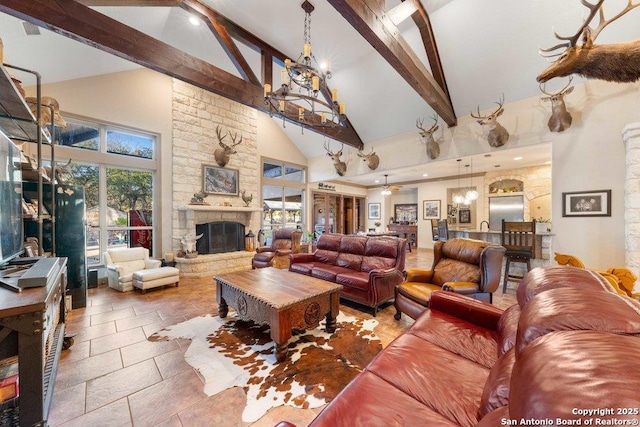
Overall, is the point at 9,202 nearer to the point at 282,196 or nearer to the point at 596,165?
the point at 282,196

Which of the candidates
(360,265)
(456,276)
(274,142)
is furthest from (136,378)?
(274,142)

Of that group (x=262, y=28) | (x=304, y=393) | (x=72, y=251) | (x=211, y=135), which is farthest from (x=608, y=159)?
(x=72, y=251)

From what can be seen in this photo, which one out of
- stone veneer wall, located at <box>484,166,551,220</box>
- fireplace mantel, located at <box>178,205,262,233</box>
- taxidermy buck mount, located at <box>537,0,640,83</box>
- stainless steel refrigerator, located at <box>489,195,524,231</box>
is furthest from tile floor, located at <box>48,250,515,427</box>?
stone veneer wall, located at <box>484,166,551,220</box>

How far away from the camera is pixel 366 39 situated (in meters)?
2.50

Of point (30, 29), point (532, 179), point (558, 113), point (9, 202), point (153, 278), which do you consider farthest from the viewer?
point (532, 179)

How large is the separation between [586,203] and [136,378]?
5.76m

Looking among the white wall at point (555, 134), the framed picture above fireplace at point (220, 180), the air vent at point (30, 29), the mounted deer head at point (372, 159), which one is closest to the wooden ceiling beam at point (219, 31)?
the air vent at point (30, 29)

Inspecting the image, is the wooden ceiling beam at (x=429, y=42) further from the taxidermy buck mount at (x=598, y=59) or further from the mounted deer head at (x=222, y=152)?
the mounted deer head at (x=222, y=152)

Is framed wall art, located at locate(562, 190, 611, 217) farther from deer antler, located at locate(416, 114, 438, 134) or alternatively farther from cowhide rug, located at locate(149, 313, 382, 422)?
cowhide rug, located at locate(149, 313, 382, 422)

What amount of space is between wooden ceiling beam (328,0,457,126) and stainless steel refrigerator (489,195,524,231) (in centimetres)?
489

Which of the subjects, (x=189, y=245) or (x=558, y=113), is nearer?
(x=558, y=113)

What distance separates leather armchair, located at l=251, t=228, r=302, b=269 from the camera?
515cm

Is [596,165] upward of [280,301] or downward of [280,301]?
upward

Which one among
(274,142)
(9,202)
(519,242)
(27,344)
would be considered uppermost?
(274,142)
